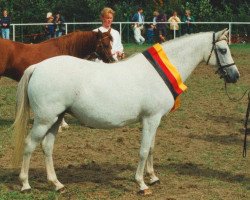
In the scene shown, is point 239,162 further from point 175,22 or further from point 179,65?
point 175,22

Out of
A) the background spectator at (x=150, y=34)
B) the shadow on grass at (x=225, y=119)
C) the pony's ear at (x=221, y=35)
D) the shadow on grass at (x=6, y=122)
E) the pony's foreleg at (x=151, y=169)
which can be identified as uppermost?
the pony's ear at (x=221, y=35)

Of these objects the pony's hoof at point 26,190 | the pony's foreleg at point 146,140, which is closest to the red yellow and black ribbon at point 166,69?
the pony's foreleg at point 146,140

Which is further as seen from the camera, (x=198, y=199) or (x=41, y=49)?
(x=41, y=49)

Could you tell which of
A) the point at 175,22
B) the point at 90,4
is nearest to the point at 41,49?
the point at 175,22

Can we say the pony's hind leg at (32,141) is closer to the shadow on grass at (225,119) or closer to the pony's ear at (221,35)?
the pony's ear at (221,35)

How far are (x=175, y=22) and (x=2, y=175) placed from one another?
22.4 meters

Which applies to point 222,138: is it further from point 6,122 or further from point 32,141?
point 32,141

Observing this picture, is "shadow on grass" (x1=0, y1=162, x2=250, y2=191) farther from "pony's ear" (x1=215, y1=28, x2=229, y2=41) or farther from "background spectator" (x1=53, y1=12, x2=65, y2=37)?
"background spectator" (x1=53, y1=12, x2=65, y2=37)

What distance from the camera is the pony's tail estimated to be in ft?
24.3

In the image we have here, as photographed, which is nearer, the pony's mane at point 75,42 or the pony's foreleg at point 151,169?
the pony's foreleg at point 151,169

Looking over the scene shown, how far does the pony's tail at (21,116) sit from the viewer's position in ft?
24.3

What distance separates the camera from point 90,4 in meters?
35.8

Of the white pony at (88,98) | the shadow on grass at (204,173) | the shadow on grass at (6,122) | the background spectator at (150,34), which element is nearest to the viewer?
the white pony at (88,98)

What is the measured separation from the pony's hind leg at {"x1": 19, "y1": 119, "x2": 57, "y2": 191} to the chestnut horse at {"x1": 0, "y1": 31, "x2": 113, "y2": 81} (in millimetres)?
3421
